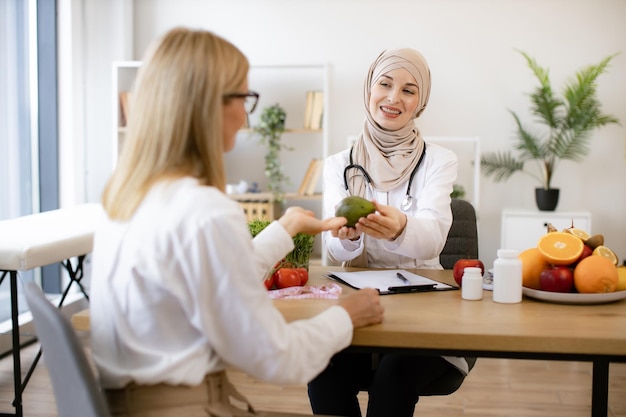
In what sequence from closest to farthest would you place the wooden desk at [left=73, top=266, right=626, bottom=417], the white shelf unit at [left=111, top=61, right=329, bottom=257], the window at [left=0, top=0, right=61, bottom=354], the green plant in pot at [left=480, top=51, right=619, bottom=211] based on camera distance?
the wooden desk at [left=73, top=266, right=626, bottom=417], the window at [left=0, top=0, right=61, bottom=354], the green plant in pot at [left=480, top=51, right=619, bottom=211], the white shelf unit at [left=111, top=61, right=329, bottom=257]

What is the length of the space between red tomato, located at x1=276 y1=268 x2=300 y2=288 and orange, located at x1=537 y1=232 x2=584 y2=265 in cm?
61

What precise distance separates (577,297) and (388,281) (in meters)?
0.48

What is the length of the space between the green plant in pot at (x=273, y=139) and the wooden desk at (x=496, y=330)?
3.37m

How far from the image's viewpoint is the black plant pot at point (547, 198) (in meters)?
4.91

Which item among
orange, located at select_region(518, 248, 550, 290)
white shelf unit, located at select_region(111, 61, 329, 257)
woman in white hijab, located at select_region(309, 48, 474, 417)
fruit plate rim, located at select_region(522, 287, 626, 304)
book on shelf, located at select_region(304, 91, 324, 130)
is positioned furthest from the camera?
white shelf unit, located at select_region(111, 61, 329, 257)

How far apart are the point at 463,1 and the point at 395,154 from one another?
303cm

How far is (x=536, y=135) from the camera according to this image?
521cm

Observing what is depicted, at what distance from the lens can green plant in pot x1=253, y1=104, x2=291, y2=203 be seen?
503cm

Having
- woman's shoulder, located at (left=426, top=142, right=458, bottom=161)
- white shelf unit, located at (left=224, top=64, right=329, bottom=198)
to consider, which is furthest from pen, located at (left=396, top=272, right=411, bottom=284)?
white shelf unit, located at (left=224, top=64, right=329, bottom=198)

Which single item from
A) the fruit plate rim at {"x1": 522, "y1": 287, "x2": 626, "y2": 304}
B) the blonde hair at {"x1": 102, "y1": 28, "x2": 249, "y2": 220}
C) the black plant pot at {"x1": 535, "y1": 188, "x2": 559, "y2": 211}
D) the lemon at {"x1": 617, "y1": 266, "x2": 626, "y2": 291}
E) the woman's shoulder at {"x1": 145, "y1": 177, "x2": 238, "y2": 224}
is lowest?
the black plant pot at {"x1": 535, "y1": 188, "x2": 559, "y2": 211}

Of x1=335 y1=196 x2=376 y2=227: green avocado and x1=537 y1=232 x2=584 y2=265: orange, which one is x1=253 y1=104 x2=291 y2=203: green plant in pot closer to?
x1=335 y1=196 x2=376 y2=227: green avocado

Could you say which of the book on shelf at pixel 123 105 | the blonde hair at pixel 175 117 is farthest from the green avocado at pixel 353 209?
the book on shelf at pixel 123 105

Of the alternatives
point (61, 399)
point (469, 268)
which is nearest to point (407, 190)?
point (469, 268)

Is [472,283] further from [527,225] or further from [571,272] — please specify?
[527,225]
